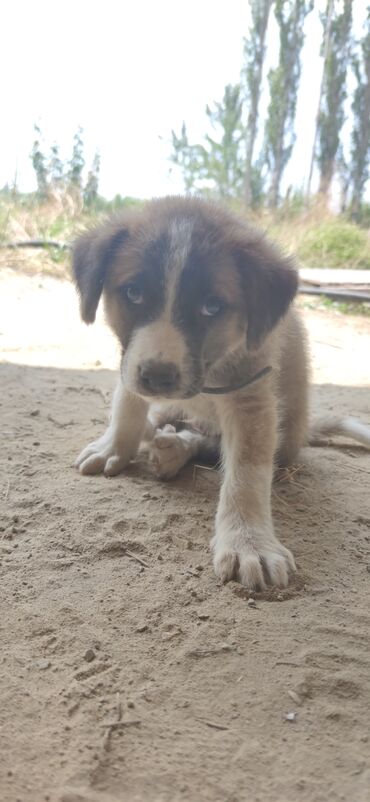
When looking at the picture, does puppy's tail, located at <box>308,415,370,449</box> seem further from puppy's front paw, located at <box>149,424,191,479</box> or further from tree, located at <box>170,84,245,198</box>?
tree, located at <box>170,84,245,198</box>

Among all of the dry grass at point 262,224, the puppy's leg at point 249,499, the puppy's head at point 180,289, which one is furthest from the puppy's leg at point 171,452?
the dry grass at point 262,224

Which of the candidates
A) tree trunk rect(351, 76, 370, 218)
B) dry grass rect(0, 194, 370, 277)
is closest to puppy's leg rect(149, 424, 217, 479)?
dry grass rect(0, 194, 370, 277)

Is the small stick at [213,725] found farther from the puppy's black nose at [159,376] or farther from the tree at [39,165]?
the tree at [39,165]

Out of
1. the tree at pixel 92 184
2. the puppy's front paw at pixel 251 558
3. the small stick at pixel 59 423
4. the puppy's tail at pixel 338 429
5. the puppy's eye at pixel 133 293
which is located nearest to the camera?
the puppy's front paw at pixel 251 558

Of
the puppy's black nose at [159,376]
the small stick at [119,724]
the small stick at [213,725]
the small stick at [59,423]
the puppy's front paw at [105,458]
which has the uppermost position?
the puppy's black nose at [159,376]

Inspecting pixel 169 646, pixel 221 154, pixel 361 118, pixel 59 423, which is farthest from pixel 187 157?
pixel 169 646

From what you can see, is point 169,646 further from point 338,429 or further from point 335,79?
point 335,79
